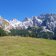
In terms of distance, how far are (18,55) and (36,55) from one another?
3.36 metres

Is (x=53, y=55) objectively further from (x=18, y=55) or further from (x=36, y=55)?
(x=18, y=55)

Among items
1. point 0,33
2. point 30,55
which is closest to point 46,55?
point 30,55

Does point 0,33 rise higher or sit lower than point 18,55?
higher

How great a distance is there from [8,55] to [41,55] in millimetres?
6172

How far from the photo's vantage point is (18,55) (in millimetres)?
34312

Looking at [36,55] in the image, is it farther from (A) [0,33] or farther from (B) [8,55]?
(A) [0,33]

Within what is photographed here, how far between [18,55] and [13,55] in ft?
2.98

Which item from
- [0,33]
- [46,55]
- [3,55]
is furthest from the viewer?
[0,33]

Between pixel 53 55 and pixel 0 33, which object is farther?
pixel 0 33

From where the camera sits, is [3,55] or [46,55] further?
[46,55]

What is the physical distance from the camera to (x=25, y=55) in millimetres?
34469

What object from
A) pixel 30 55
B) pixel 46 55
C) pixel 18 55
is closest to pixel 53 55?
pixel 46 55

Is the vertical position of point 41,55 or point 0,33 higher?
point 0,33

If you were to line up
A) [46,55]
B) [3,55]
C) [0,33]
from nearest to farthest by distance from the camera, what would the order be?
[3,55] < [46,55] < [0,33]
